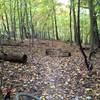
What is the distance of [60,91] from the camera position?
28.8 ft

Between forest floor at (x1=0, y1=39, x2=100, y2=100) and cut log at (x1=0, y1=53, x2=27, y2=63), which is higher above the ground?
cut log at (x1=0, y1=53, x2=27, y2=63)

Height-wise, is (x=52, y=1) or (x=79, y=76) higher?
(x=52, y=1)

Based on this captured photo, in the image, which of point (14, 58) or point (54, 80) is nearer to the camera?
point (54, 80)

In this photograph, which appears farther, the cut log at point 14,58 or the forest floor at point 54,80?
the cut log at point 14,58

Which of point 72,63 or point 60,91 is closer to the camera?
point 60,91

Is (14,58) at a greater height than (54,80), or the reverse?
(14,58)

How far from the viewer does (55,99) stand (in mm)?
8016

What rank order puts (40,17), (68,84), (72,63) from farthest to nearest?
(40,17)
(72,63)
(68,84)

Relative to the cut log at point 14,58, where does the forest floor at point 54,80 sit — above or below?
below

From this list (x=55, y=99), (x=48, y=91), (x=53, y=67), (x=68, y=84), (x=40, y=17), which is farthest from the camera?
(x=40, y=17)

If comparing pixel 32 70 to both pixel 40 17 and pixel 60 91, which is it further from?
pixel 40 17

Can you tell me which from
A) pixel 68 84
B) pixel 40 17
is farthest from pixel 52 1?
pixel 68 84

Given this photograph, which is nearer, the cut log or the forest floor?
the forest floor

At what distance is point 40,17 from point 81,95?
3359 cm
